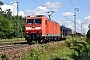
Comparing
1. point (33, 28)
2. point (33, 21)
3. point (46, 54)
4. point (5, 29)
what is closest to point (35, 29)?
point (33, 28)

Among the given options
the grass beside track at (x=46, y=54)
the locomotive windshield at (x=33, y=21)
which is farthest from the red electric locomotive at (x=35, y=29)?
the grass beside track at (x=46, y=54)

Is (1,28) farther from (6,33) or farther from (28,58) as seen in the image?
(28,58)

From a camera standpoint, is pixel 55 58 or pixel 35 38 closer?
pixel 55 58

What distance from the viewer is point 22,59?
11383 millimetres

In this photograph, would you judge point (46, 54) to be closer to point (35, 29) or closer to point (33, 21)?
point (35, 29)

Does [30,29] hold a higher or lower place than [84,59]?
higher

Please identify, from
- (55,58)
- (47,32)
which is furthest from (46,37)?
(55,58)

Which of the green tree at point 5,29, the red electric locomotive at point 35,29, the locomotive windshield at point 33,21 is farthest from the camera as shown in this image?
the green tree at point 5,29

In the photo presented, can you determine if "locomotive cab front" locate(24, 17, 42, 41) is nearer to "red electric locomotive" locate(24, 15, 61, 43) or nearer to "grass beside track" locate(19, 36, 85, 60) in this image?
"red electric locomotive" locate(24, 15, 61, 43)

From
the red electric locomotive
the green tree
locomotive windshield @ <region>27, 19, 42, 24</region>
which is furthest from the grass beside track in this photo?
the green tree

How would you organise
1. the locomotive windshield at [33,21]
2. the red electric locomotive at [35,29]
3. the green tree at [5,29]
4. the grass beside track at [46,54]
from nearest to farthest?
the grass beside track at [46,54] < the red electric locomotive at [35,29] < the locomotive windshield at [33,21] < the green tree at [5,29]

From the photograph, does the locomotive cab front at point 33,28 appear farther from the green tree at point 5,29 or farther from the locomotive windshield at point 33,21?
the green tree at point 5,29

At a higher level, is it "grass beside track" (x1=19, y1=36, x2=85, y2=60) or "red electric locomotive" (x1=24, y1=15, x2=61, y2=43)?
"red electric locomotive" (x1=24, y1=15, x2=61, y2=43)

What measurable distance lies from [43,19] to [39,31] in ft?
5.41
